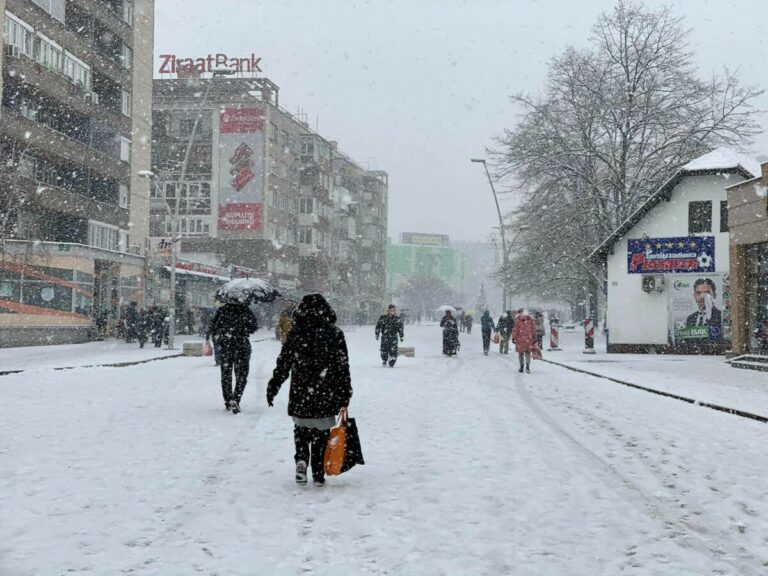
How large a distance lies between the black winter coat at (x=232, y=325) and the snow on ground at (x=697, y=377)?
7.11m

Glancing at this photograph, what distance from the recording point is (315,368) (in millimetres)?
6789

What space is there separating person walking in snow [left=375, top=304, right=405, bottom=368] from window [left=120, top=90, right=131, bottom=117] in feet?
101

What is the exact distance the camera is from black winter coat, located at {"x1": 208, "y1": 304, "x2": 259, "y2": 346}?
11.3m

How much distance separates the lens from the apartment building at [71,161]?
34000 millimetres

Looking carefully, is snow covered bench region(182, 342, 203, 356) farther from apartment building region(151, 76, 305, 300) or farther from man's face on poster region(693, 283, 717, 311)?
apartment building region(151, 76, 305, 300)

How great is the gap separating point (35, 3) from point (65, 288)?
1236 cm

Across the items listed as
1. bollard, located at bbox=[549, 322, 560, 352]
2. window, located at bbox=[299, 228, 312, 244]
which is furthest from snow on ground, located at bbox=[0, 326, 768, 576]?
window, located at bbox=[299, 228, 312, 244]

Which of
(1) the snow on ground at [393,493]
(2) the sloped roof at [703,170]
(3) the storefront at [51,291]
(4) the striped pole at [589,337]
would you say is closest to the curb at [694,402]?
(1) the snow on ground at [393,493]

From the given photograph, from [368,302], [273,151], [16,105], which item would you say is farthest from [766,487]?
[368,302]

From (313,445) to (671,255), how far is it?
26.4 m

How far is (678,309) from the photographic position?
30.6 m

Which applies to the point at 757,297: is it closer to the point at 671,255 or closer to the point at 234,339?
the point at 671,255

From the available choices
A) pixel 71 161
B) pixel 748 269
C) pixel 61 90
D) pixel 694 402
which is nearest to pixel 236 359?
pixel 694 402

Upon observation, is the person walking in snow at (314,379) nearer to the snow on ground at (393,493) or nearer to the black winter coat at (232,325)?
the snow on ground at (393,493)
